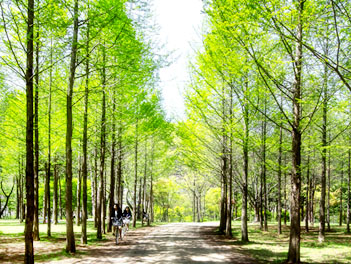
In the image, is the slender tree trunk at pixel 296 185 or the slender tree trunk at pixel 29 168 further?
the slender tree trunk at pixel 296 185

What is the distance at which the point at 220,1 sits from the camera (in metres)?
7.28

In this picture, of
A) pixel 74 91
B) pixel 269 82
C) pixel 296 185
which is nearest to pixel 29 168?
pixel 74 91

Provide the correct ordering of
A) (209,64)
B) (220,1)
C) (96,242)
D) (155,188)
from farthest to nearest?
(155,188)
(96,242)
(209,64)
(220,1)

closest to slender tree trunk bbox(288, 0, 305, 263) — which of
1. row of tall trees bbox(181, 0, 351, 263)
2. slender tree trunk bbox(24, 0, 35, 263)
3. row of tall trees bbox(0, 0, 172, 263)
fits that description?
row of tall trees bbox(181, 0, 351, 263)

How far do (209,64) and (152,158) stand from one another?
1624 centimetres

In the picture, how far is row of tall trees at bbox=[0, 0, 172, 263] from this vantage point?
267 inches

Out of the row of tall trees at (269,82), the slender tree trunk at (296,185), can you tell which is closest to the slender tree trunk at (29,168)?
the row of tall trees at (269,82)

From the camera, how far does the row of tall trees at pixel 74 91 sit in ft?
22.2

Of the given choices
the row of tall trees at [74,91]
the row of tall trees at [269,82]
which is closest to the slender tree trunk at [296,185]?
the row of tall trees at [269,82]

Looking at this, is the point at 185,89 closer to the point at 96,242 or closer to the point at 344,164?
the point at 96,242

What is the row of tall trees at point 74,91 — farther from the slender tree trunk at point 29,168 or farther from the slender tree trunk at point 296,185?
the slender tree trunk at point 296,185

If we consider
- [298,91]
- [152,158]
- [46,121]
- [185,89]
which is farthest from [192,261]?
[152,158]

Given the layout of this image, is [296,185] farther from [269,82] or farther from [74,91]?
[74,91]

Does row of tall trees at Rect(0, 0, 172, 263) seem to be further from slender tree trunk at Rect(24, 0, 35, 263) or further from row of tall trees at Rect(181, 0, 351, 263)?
row of tall trees at Rect(181, 0, 351, 263)
